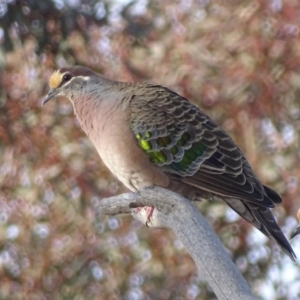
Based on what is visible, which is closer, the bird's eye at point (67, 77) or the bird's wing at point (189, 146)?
the bird's wing at point (189, 146)

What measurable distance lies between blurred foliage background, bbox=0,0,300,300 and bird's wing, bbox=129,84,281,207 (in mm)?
1003

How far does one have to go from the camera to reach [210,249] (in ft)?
10.1

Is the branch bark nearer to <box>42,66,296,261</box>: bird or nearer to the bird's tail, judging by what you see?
<box>42,66,296,261</box>: bird

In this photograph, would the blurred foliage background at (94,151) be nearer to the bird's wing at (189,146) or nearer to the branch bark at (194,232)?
the bird's wing at (189,146)

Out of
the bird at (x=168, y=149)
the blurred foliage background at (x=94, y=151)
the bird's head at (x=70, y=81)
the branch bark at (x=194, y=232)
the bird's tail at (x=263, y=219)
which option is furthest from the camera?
the blurred foliage background at (x=94, y=151)

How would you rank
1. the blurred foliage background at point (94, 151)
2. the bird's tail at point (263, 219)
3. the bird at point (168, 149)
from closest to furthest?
the bird's tail at point (263, 219) → the bird at point (168, 149) → the blurred foliage background at point (94, 151)

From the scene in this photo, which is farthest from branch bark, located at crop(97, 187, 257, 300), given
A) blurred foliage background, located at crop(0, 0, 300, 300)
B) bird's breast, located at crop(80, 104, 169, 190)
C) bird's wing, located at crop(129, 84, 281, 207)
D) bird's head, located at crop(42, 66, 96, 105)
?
blurred foliage background, located at crop(0, 0, 300, 300)

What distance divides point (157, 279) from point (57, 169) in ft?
2.43

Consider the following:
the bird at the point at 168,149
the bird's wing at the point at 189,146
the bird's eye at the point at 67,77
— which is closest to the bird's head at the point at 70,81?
the bird's eye at the point at 67,77

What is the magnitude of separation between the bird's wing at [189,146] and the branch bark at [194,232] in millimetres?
293

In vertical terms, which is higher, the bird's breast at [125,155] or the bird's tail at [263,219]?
the bird's breast at [125,155]

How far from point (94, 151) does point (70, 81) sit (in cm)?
104

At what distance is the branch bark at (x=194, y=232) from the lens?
294cm

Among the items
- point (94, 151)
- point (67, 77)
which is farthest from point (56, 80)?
point (94, 151)
